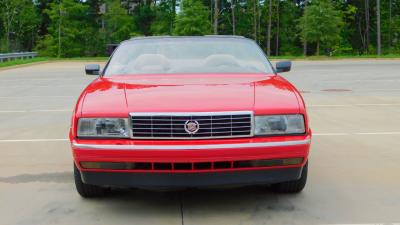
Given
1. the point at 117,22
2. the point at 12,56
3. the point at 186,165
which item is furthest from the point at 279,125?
the point at 117,22

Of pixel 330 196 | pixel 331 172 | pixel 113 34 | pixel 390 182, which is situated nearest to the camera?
pixel 330 196

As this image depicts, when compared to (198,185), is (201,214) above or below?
below

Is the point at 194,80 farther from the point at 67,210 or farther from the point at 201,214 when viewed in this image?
the point at 67,210

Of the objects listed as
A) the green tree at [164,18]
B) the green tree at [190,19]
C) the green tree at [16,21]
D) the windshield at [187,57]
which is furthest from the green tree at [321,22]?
the windshield at [187,57]

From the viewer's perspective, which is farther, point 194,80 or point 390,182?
point 390,182

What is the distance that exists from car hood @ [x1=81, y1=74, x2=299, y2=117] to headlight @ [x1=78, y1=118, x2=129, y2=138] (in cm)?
5

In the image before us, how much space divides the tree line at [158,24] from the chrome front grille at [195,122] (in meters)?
49.7

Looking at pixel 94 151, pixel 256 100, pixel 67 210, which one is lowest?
pixel 67 210

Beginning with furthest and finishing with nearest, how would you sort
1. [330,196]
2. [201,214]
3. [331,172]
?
[331,172], [330,196], [201,214]

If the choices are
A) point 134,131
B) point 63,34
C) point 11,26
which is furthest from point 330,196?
point 11,26

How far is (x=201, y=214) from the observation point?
171 inches

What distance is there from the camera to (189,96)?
166 inches

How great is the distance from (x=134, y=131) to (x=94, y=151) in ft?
1.08

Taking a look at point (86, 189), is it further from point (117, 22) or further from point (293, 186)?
point (117, 22)
